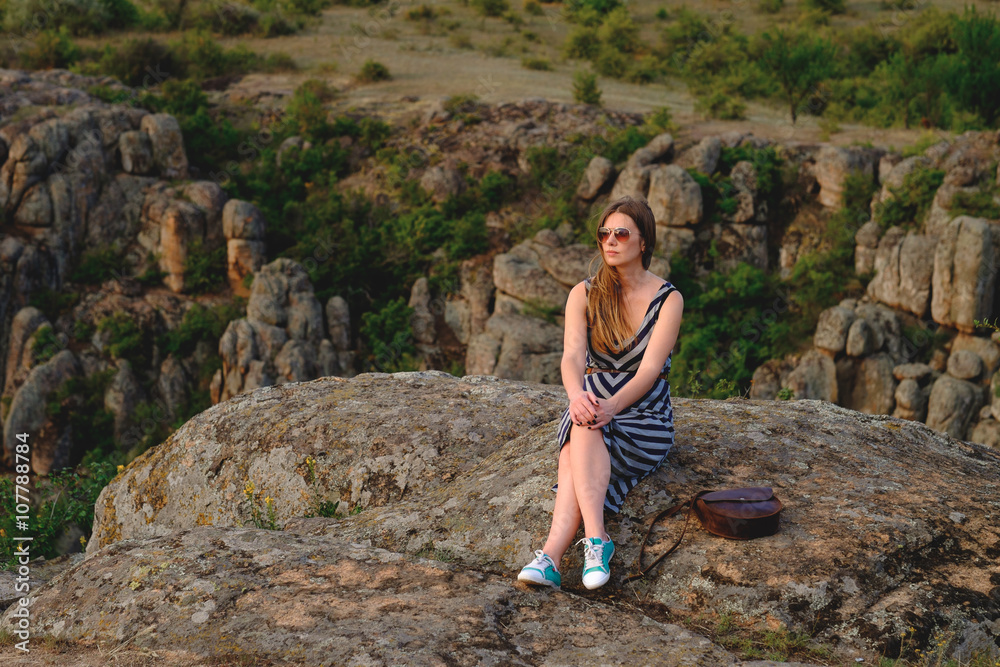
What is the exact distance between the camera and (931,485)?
468cm

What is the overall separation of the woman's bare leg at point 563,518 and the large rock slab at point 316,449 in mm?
1329

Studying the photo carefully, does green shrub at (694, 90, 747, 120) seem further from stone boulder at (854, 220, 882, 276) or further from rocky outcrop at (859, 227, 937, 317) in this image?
rocky outcrop at (859, 227, 937, 317)

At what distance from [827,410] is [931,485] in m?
1.44

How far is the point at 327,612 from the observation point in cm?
344

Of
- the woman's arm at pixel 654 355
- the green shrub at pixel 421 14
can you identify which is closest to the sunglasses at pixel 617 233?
the woman's arm at pixel 654 355

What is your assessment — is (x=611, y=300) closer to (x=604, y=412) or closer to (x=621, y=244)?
(x=621, y=244)

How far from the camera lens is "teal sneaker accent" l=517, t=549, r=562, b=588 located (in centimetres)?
373

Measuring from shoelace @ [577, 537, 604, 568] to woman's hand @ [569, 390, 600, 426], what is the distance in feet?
1.90

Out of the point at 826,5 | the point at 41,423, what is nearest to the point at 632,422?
the point at 41,423

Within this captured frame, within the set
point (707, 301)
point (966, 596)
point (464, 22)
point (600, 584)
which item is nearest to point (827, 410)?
point (966, 596)

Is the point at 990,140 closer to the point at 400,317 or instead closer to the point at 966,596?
the point at 400,317

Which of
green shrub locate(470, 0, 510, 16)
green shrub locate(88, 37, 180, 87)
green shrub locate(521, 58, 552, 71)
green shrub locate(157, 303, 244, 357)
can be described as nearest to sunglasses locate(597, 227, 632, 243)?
green shrub locate(157, 303, 244, 357)

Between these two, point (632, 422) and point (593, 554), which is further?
point (632, 422)

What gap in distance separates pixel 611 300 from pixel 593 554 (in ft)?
4.60
